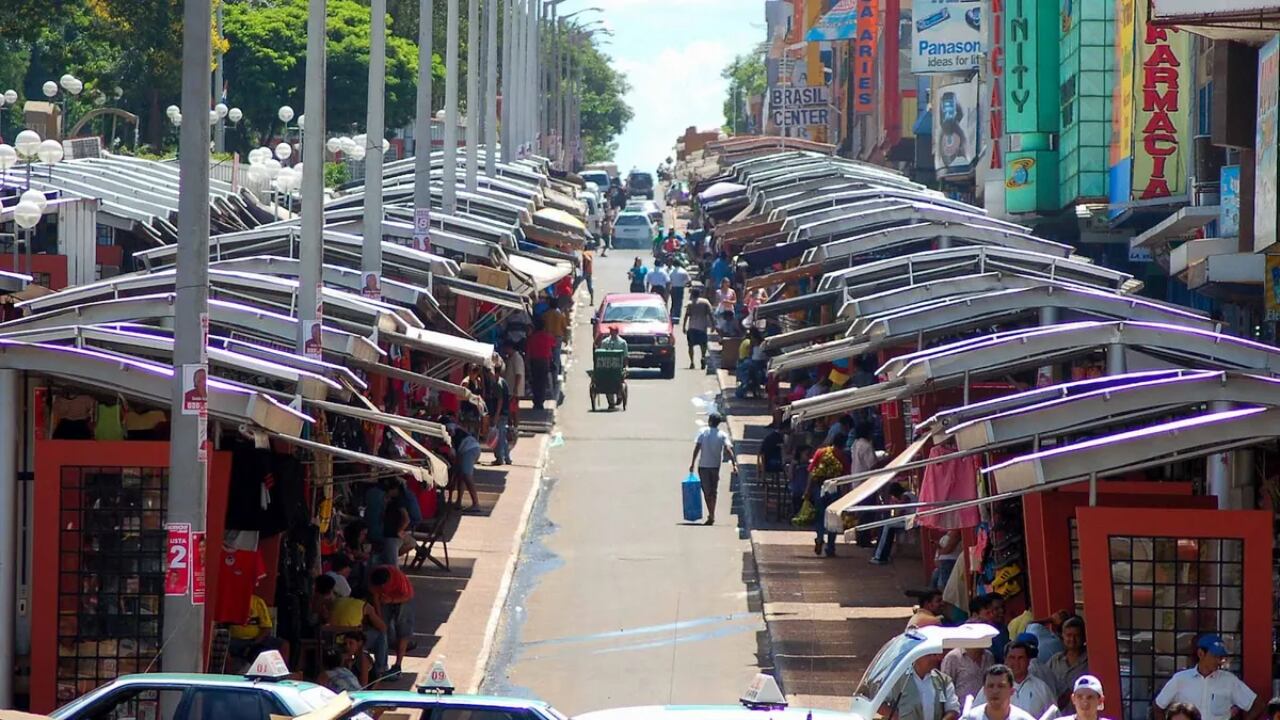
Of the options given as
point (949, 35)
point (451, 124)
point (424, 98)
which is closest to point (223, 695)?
point (424, 98)

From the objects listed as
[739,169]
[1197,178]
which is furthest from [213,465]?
[739,169]

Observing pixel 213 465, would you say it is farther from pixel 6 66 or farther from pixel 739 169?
pixel 6 66

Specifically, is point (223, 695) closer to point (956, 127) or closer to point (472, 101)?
point (472, 101)

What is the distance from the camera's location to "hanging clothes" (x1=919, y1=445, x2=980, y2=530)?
1947 cm

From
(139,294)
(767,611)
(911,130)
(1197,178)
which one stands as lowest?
(767,611)

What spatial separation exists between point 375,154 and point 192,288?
1216 cm

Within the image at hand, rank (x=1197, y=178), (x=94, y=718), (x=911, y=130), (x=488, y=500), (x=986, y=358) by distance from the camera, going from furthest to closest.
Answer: (x=911, y=130), (x=1197, y=178), (x=488, y=500), (x=986, y=358), (x=94, y=718)

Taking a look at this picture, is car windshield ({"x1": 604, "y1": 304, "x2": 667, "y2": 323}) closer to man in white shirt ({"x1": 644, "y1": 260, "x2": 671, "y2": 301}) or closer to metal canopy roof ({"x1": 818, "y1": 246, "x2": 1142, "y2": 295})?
man in white shirt ({"x1": 644, "y1": 260, "x2": 671, "y2": 301})

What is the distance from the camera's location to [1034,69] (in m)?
48.6

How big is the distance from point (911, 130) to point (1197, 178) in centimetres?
4509

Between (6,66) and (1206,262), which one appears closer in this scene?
(1206,262)

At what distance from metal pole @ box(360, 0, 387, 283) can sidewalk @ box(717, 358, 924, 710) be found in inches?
225

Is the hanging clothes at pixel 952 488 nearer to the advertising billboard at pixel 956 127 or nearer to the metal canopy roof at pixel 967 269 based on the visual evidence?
the metal canopy roof at pixel 967 269

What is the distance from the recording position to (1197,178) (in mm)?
35156
